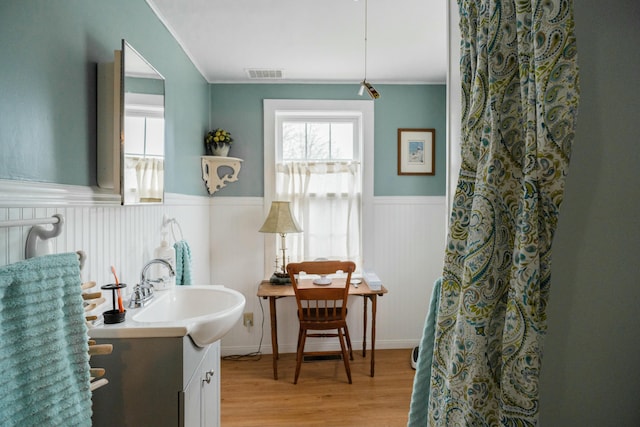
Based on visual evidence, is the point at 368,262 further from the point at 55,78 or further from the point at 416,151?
the point at 55,78

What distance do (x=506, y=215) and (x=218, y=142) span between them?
8.95 ft

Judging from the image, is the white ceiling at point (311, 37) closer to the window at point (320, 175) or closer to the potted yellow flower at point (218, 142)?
the window at point (320, 175)

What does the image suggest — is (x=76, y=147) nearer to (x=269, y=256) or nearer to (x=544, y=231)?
(x=544, y=231)

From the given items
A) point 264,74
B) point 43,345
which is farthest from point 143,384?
point 264,74

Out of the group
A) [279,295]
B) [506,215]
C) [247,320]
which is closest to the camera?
[506,215]

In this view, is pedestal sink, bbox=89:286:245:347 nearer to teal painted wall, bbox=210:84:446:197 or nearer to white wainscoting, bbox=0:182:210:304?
white wainscoting, bbox=0:182:210:304

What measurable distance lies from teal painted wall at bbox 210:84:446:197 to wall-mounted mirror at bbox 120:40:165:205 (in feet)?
4.66

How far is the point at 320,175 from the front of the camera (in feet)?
11.4

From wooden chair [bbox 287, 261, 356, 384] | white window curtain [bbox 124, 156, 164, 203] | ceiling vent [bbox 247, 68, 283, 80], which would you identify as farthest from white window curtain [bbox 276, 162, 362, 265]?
white window curtain [bbox 124, 156, 164, 203]

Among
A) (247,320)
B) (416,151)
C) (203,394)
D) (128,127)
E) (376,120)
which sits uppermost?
(376,120)

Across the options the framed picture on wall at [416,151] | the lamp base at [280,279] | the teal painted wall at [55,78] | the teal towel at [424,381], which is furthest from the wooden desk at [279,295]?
the teal towel at [424,381]

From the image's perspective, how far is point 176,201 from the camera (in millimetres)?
2482

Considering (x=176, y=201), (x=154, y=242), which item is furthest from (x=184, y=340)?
(x=176, y=201)

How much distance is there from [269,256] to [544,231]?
9.29ft
